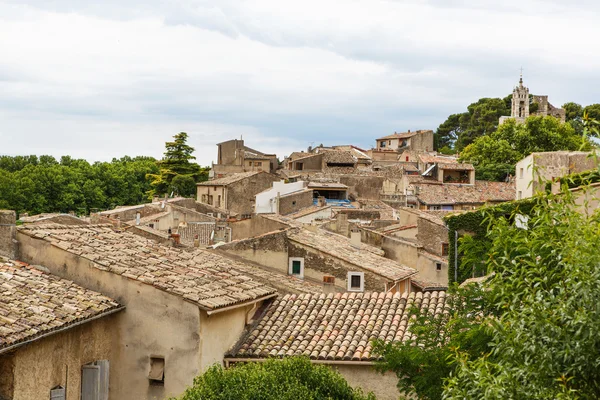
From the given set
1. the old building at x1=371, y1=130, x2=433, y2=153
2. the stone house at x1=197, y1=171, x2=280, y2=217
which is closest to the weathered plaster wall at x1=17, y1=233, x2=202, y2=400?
the stone house at x1=197, y1=171, x2=280, y2=217

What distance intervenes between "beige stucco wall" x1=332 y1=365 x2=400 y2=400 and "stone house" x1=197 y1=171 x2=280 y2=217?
4613cm

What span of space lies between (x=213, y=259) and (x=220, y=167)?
66.1 m

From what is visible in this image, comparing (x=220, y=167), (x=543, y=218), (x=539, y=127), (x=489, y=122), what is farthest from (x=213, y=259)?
(x=489, y=122)

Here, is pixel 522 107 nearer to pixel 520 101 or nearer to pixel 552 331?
pixel 520 101

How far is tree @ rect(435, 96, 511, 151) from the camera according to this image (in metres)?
121

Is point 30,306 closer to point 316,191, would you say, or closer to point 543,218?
point 543,218

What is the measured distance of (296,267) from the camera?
26.5m

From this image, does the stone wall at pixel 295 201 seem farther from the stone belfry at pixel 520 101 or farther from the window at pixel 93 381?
the stone belfry at pixel 520 101

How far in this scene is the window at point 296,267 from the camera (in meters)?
26.3

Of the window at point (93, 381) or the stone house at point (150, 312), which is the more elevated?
the stone house at point (150, 312)

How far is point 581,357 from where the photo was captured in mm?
7590

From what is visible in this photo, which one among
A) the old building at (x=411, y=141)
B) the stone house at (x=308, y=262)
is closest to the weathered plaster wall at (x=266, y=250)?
the stone house at (x=308, y=262)

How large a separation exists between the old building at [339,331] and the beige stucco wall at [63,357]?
2343 millimetres

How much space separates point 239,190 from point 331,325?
1830 inches
